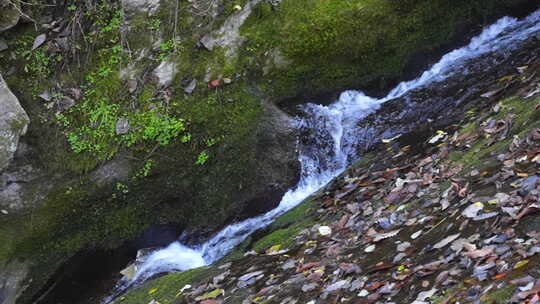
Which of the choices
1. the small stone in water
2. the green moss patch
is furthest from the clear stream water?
the small stone in water

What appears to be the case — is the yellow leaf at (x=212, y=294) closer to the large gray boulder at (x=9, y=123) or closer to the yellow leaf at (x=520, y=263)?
the yellow leaf at (x=520, y=263)

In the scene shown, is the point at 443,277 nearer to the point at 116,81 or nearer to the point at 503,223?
the point at 503,223

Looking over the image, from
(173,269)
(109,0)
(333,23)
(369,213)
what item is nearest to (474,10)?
(333,23)

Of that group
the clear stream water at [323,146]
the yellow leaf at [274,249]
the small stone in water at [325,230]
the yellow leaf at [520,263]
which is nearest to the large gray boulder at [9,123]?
the clear stream water at [323,146]

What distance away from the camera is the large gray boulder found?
22.5 feet

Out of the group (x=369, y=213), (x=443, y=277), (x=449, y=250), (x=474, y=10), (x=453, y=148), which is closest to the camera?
(x=443, y=277)

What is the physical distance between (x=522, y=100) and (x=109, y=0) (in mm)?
6272

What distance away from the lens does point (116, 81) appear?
779cm

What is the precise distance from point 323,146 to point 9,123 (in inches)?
185

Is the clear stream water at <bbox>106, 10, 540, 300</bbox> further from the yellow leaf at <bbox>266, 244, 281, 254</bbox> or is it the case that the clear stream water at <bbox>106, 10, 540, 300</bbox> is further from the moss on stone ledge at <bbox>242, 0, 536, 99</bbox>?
the yellow leaf at <bbox>266, 244, 281, 254</bbox>

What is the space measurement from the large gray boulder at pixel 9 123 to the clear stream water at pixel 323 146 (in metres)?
2.55

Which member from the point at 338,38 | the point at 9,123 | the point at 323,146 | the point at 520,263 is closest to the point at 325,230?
the point at 520,263

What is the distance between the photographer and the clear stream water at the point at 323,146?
7.76m

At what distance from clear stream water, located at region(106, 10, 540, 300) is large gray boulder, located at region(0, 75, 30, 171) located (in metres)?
2.55
